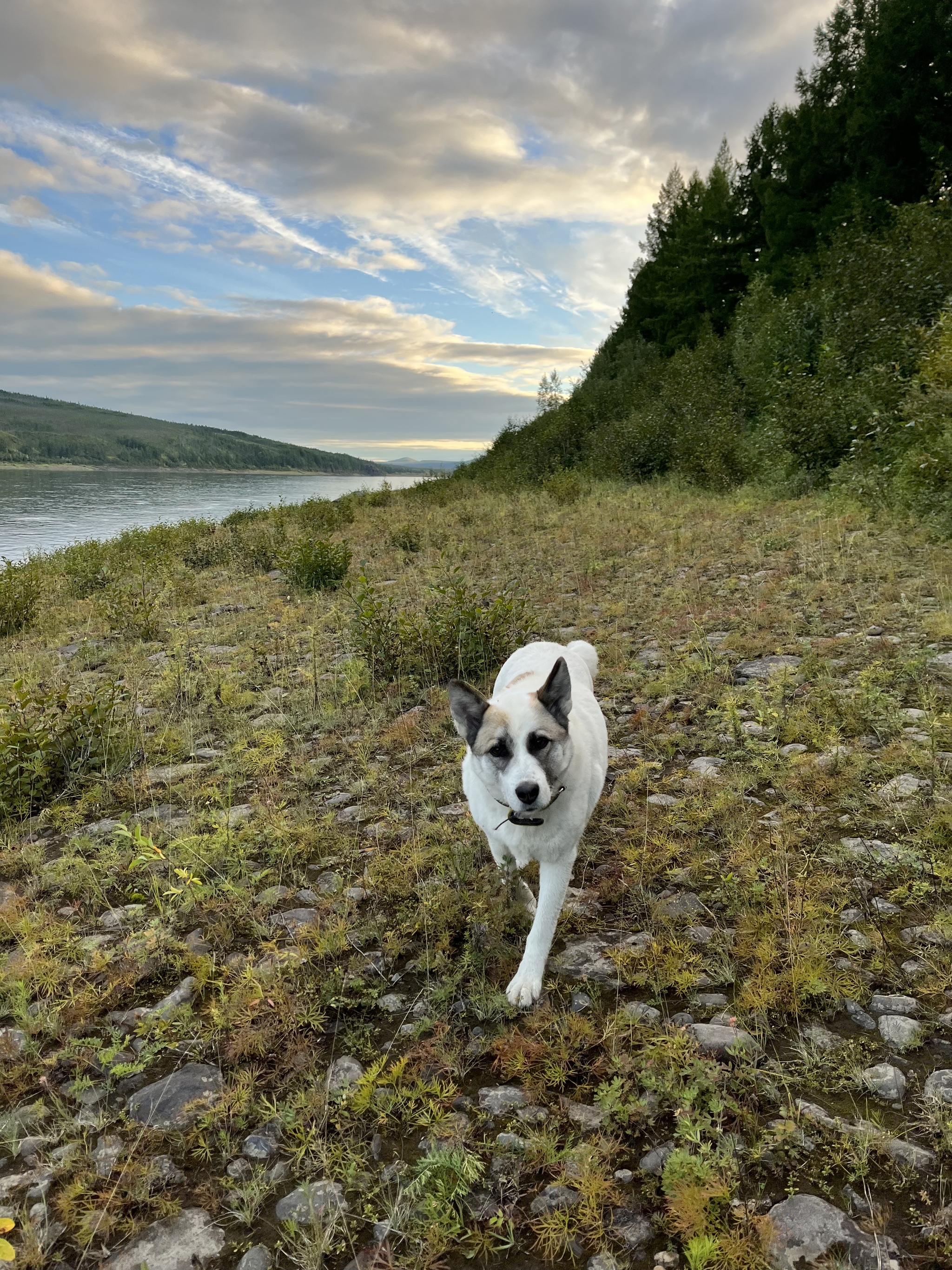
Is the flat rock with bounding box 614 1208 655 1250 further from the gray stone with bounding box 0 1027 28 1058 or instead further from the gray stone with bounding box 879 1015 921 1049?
the gray stone with bounding box 0 1027 28 1058

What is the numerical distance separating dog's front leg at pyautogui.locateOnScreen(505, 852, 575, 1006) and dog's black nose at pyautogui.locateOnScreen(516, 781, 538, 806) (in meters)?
0.55

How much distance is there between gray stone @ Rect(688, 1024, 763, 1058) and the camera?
2.97 m

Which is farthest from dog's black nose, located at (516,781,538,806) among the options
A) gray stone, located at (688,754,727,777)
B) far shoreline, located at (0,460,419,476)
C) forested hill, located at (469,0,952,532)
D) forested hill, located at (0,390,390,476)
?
forested hill, located at (0,390,390,476)

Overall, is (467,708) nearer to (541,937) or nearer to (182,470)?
(541,937)

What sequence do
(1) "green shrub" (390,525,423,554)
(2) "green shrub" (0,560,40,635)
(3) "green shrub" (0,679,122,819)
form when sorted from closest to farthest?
(3) "green shrub" (0,679,122,819)
(2) "green shrub" (0,560,40,635)
(1) "green shrub" (390,525,423,554)

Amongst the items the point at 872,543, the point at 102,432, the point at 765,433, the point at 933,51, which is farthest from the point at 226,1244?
the point at 102,432

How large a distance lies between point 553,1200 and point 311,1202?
3.18 ft

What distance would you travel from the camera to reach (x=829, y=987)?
327 cm

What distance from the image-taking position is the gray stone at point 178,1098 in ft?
9.70

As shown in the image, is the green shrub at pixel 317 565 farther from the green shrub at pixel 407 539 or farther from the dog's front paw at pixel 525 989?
the dog's front paw at pixel 525 989

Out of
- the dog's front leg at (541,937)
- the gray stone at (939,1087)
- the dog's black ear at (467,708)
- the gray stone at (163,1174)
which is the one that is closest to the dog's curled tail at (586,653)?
the dog's black ear at (467,708)

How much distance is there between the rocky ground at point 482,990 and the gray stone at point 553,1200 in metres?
0.01

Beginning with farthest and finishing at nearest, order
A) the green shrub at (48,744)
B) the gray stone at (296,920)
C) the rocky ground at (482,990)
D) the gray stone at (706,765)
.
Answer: the green shrub at (48,744) < the gray stone at (706,765) < the gray stone at (296,920) < the rocky ground at (482,990)

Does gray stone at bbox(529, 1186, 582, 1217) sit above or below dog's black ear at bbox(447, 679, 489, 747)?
below
